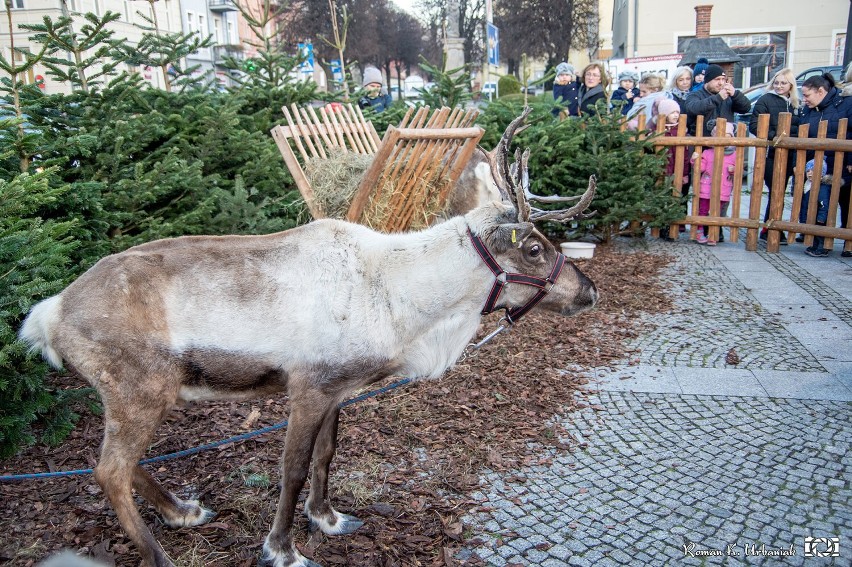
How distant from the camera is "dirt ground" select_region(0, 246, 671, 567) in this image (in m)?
3.50

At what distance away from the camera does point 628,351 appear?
6.14 metres

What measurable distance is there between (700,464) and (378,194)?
3.91 metres

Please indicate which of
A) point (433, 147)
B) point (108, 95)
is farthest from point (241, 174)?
point (433, 147)

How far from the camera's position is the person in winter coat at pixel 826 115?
8.98 m

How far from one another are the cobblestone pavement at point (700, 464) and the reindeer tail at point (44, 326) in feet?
7.28

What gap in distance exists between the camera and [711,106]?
9.99 m

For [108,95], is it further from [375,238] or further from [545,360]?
[545,360]

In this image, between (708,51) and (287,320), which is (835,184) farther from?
(708,51)

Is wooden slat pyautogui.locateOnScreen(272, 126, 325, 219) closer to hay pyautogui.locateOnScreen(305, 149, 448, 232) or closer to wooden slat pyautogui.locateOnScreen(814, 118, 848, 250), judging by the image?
hay pyautogui.locateOnScreen(305, 149, 448, 232)

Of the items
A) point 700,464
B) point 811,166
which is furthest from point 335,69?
point 700,464

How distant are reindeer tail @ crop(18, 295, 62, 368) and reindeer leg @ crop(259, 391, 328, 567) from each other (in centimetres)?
109

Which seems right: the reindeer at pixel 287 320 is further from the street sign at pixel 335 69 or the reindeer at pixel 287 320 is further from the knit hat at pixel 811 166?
the street sign at pixel 335 69

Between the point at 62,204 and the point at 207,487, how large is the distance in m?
2.42

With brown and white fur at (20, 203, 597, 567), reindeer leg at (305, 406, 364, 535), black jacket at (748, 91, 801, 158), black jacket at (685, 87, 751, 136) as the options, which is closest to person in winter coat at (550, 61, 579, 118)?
black jacket at (685, 87, 751, 136)
